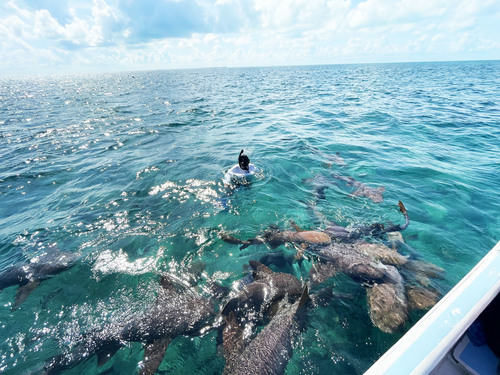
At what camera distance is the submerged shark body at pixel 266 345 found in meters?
4.26

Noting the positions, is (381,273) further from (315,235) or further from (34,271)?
(34,271)

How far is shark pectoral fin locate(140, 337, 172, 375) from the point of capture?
4.56m

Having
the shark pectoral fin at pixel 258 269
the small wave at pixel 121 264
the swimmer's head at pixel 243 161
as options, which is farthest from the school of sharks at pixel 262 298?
the swimmer's head at pixel 243 161

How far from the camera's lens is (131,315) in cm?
538

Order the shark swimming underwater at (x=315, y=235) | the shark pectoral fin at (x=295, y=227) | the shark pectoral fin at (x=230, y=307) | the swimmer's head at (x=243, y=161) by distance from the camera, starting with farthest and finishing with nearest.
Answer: the swimmer's head at (x=243, y=161) → the shark pectoral fin at (x=295, y=227) → the shark swimming underwater at (x=315, y=235) → the shark pectoral fin at (x=230, y=307)

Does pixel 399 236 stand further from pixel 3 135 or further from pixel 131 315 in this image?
pixel 3 135

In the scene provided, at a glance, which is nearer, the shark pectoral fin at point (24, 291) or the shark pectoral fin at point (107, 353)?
→ the shark pectoral fin at point (107, 353)

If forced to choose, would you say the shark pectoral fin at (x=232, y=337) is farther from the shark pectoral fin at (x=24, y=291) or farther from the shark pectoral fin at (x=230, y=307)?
the shark pectoral fin at (x=24, y=291)

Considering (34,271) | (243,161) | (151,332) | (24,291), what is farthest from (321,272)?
(34,271)

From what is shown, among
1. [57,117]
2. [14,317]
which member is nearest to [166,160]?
[14,317]

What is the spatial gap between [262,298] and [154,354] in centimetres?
246

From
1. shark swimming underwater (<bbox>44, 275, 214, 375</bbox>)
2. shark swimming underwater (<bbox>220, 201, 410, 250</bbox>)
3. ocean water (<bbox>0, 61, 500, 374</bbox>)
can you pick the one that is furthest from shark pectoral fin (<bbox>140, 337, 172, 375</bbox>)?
shark swimming underwater (<bbox>220, 201, 410, 250</bbox>)

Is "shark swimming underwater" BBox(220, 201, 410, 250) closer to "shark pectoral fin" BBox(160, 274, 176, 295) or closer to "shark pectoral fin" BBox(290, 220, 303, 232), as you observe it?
"shark pectoral fin" BBox(290, 220, 303, 232)

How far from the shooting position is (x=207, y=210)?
9.15m
